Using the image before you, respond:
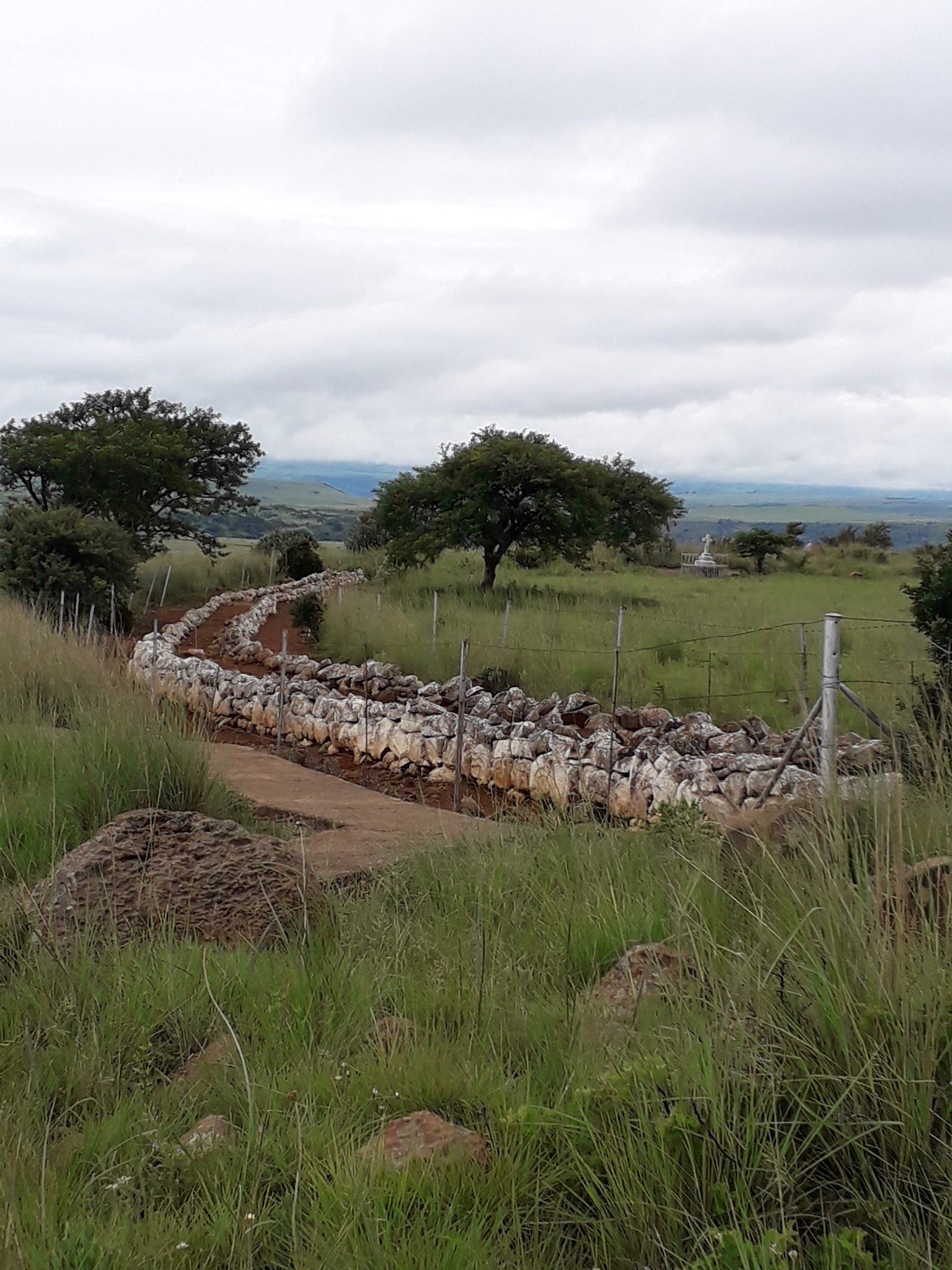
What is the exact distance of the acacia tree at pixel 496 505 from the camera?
28.8 m

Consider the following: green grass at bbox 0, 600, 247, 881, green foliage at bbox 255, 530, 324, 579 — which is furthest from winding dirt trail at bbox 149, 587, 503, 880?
green foliage at bbox 255, 530, 324, 579

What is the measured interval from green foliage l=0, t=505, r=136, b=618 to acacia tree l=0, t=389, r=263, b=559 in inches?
216

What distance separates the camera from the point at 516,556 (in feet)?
120

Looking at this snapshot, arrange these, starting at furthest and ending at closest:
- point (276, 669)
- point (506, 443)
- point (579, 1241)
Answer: point (506, 443), point (276, 669), point (579, 1241)

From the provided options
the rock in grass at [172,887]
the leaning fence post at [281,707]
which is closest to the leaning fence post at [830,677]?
the rock in grass at [172,887]

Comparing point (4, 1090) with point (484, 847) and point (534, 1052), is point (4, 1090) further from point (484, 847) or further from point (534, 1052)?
point (484, 847)

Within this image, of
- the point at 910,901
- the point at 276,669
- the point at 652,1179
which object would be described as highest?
the point at 910,901

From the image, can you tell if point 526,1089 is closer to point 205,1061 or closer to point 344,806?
point 205,1061

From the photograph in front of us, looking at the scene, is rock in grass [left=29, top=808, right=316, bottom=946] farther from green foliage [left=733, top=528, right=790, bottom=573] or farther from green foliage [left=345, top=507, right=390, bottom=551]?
green foliage [left=345, top=507, right=390, bottom=551]

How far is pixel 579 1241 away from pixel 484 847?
10.8ft

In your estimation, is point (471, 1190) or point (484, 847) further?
point (484, 847)

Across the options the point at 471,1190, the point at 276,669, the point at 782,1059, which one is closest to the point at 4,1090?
the point at 471,1190

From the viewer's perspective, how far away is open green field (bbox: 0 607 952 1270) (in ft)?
7.76

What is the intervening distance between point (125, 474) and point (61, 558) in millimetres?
10377
